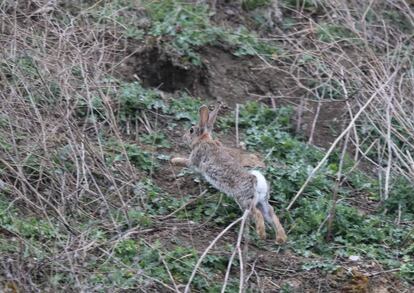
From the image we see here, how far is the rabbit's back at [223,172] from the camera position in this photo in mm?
8148

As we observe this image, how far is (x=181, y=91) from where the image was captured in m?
10.2

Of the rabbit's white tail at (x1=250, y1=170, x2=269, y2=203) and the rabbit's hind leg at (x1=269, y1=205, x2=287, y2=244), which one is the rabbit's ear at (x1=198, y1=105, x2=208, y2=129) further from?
the rabbit's hind leg at (x1=269, y1=205, x2=287, y2=244)

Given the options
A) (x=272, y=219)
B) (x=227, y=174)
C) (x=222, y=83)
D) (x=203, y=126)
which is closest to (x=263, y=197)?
(x=272, y=219)

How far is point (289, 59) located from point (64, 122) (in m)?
3.33

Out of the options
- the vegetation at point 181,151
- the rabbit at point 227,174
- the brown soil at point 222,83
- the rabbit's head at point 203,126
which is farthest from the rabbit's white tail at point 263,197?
the rabbit's head at point 203,126

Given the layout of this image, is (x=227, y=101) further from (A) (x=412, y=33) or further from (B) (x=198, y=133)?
(A) (x=412, y=33)

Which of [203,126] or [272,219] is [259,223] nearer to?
[272,219]

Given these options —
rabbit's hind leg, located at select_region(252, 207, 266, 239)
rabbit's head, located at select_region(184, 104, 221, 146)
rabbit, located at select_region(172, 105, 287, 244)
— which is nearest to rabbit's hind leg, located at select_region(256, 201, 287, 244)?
rabbit, located at select_region(172, 105, 287, 244)

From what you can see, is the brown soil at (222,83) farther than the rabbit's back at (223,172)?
Yes

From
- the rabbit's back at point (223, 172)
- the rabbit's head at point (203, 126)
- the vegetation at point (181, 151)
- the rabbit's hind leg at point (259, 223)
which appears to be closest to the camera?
the vegetation at point (181, 151)

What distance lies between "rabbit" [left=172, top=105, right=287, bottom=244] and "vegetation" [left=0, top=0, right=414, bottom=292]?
0.15 meters

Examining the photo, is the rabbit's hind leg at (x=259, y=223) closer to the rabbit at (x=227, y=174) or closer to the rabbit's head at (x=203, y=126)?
the rabbit at (x=227, y=174)

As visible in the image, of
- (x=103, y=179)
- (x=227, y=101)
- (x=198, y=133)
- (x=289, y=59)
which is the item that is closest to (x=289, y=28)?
(x=289, y=59)

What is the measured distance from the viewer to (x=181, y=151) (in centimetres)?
929
